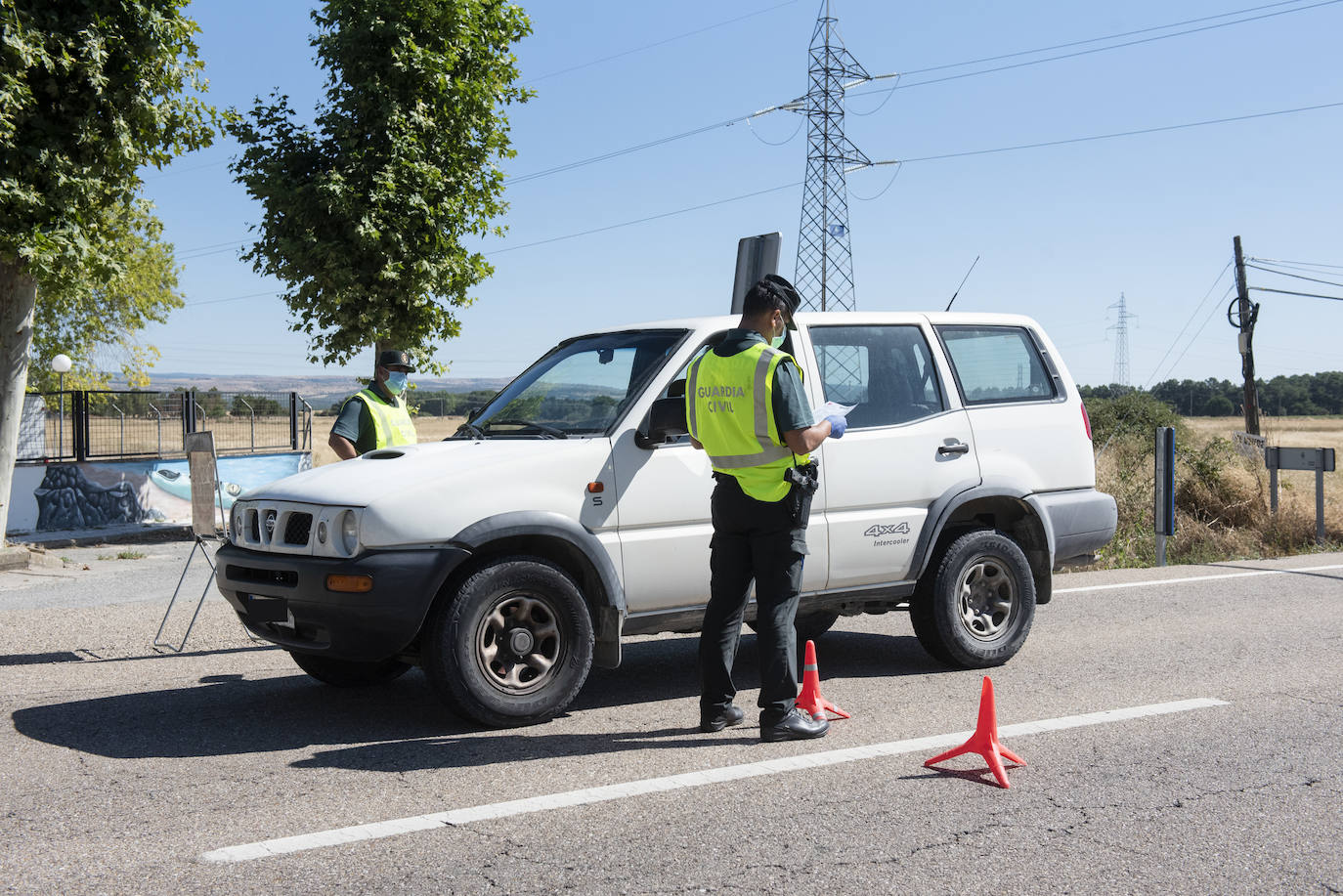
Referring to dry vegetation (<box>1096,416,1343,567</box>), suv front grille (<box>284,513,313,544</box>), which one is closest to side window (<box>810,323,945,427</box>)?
suv front grille (<box>284,513,313,544</box>)

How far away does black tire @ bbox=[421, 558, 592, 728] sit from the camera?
5.20 m

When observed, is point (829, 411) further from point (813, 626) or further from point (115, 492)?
point (115, 492)

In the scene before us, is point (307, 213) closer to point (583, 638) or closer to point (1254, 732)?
point (583, 638)

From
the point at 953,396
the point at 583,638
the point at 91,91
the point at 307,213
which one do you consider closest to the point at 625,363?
the point at 583,638

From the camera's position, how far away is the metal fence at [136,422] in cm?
1805

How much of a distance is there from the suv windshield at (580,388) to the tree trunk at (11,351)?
29.3 ft

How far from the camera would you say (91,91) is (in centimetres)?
1238

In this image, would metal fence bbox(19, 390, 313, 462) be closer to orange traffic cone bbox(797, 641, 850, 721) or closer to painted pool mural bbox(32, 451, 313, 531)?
painted pool mural bbox(32, 451, 313, 531)

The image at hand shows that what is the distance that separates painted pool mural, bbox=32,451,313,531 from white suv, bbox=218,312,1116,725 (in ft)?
41.4

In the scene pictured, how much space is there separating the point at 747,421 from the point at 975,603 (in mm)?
2426

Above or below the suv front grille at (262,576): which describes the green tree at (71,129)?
above

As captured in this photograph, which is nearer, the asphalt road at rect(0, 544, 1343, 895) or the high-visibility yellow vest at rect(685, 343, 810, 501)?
the asphalt road at rect(0, 544, 1343, 895)

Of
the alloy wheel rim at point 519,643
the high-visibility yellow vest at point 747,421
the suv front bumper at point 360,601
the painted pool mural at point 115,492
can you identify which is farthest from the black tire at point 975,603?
the painted pool mural at point 115,492

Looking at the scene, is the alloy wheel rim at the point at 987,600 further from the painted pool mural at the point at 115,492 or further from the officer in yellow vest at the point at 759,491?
the painted pool mural at the point at 115,492
